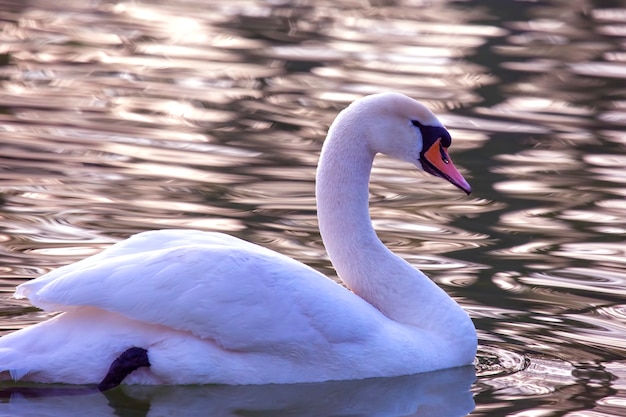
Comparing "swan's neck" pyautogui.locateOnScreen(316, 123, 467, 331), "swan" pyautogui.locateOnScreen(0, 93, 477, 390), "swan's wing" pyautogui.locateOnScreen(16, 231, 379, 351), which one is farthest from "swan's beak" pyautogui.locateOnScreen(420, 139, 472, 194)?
"swan's wing" pyautogui.locateOnScreen(16, 231, 379, 351)

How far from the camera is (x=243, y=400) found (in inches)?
264

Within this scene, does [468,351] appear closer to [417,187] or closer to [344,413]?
[344,413]

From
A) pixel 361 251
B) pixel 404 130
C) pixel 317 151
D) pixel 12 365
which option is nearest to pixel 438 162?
pixel 404 130

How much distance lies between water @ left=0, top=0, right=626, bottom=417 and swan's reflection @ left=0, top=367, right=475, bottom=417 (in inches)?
0.5

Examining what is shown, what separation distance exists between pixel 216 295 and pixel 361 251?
3.47 feet

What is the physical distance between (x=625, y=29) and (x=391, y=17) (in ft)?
9.55

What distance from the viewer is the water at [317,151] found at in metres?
7.13

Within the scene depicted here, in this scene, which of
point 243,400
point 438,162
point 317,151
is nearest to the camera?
point 243,400

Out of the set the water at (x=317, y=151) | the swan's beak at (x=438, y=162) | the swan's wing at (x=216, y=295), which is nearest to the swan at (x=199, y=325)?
the swan's wing at (x=216, y=295)

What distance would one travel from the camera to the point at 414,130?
24.2 feet

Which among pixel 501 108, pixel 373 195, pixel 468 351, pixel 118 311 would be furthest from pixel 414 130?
pixel 501 108

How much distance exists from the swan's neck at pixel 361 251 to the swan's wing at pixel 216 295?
0.55 m

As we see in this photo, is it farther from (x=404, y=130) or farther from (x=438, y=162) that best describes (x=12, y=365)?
(x=438, y=162)

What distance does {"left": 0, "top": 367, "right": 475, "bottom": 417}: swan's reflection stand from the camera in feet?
21.5
